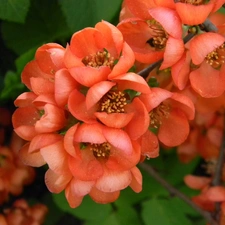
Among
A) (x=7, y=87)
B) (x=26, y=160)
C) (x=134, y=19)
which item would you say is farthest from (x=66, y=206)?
(x=134, y=19)

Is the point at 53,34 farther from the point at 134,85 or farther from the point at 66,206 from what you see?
the point at 134,85

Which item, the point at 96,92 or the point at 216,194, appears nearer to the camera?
the point at 96,92

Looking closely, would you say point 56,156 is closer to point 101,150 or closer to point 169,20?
point 101,150

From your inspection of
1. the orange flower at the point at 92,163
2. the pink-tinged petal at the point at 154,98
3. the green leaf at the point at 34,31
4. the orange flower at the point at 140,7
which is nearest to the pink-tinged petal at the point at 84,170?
the orange flower at the point at 92,163

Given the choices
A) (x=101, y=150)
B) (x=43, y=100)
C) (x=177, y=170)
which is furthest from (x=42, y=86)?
(x=177, y=170)

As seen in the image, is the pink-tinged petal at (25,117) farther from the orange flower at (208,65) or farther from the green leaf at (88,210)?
the green leaf at (88,210)

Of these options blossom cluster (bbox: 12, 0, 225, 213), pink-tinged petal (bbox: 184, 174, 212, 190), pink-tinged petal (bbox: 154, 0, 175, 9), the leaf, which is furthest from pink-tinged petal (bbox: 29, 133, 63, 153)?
the leaf
